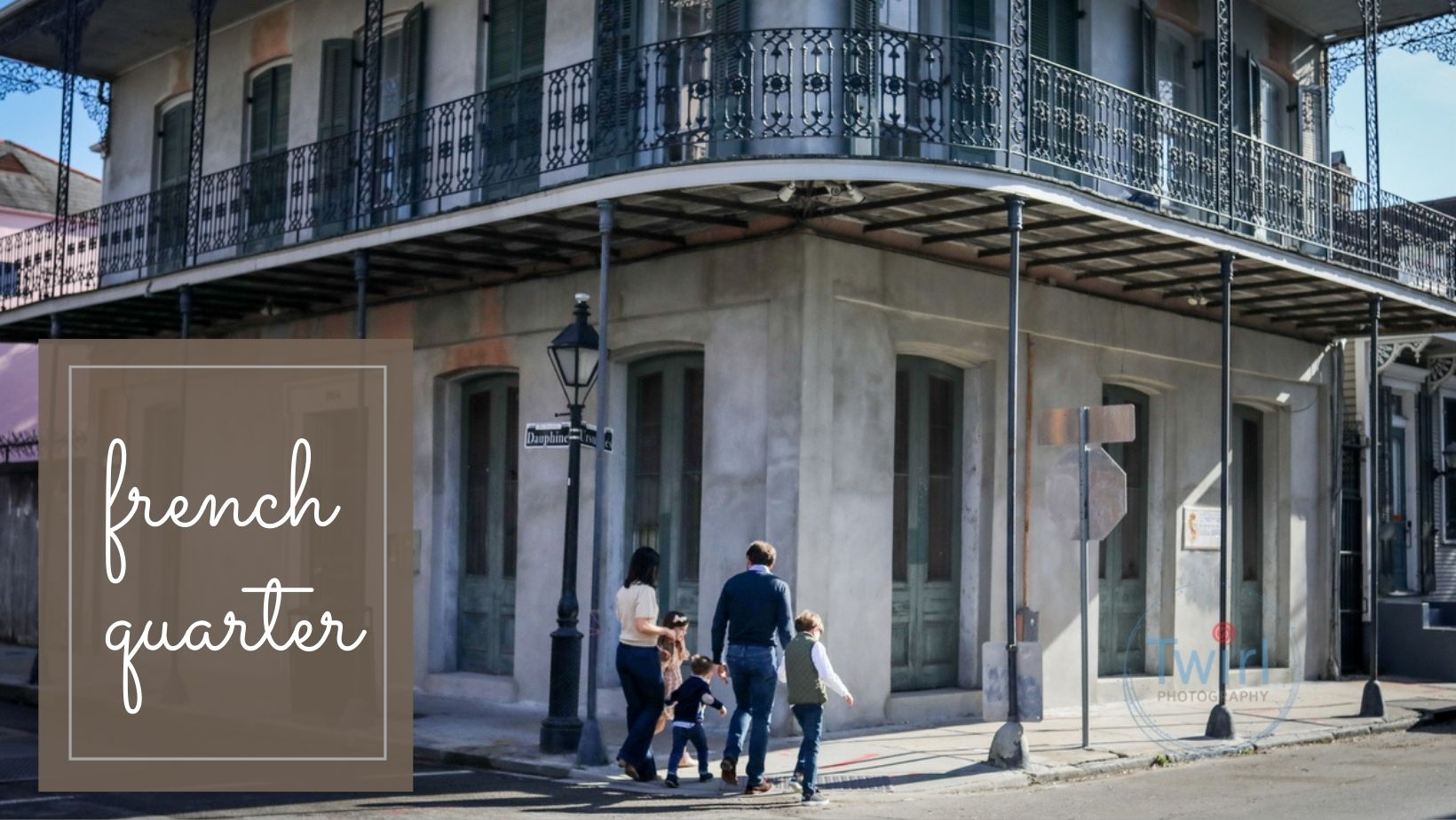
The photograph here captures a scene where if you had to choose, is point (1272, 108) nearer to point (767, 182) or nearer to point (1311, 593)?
point (1311, 593)

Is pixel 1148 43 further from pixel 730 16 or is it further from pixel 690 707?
pixel 690 707

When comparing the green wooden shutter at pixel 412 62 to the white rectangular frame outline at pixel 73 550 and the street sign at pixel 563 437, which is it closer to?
the white rectangular frame outline at pixel 73 550

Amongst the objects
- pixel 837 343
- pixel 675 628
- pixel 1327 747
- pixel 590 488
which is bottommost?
pixel 1327 747

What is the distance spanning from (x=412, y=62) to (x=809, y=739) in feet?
30.8

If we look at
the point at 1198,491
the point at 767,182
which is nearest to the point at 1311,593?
the point at 1198,491

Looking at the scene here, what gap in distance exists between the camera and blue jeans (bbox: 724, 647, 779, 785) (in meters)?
10.0

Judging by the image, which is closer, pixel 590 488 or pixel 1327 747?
pixel 1327 747

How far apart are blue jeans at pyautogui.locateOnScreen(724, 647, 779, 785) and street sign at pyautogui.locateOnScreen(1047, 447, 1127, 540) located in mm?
3089

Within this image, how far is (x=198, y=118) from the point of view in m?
16.9

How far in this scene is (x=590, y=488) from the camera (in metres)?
14.7

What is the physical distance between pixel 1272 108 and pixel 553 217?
914 centimetres

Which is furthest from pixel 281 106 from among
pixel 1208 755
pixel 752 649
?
pixel 1208 755

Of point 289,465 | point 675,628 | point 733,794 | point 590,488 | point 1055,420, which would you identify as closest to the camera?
point 733,794

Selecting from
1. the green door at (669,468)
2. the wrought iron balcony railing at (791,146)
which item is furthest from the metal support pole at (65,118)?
the green door at (669,468)
